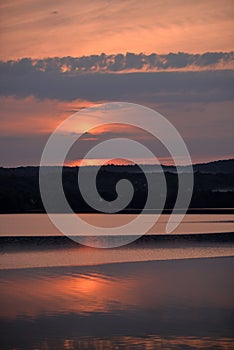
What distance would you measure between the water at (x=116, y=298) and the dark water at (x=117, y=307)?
0.06 feet

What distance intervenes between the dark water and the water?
0.06ft

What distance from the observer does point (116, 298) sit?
18891mm

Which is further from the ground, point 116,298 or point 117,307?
point 116,298

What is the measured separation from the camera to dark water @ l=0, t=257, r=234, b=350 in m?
14.4

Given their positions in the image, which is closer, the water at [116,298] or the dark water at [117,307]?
the dark water at [117,307]

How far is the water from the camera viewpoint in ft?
47.8

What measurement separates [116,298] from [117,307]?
1157 millimetres

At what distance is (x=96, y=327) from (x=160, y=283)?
21.6 feet

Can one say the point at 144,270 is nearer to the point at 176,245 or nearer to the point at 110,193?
the point at 176,245

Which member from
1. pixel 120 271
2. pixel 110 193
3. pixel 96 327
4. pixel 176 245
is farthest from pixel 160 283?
pixel 110 193

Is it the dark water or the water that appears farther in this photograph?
the water

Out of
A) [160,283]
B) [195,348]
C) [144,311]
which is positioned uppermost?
[160,283]

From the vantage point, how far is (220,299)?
1897 centimetres

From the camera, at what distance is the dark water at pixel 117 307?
14438 millimetres
